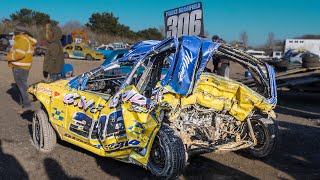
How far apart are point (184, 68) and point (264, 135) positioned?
1.97 m

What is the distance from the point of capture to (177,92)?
4.11 meters

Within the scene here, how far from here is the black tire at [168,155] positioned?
4.05 m

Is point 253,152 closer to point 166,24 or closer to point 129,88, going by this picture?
point 129,88

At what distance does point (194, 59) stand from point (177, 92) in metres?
0.40

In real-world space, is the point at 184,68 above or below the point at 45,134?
above

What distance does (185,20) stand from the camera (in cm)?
827

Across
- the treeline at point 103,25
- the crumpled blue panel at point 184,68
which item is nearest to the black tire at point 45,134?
the crumpled blue panel at point 184,68

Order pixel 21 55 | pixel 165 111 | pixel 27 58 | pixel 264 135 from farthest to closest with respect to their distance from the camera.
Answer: pixel 27 58 → pixel 21 55 → pixel 264 135 → pixel 165 111

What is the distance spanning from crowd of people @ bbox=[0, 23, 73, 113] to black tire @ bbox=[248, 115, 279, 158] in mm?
4682

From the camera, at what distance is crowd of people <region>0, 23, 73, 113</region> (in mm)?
7906

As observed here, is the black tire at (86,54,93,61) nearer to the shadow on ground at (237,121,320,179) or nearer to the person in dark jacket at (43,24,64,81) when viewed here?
the person in dark jacket at (43,24,64,81)

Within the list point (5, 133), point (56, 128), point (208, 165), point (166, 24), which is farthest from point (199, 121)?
point (166, 24)

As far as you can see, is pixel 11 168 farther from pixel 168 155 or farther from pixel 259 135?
pixel 259 135

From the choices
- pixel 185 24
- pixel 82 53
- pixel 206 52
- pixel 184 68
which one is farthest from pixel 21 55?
pixel 82 53
